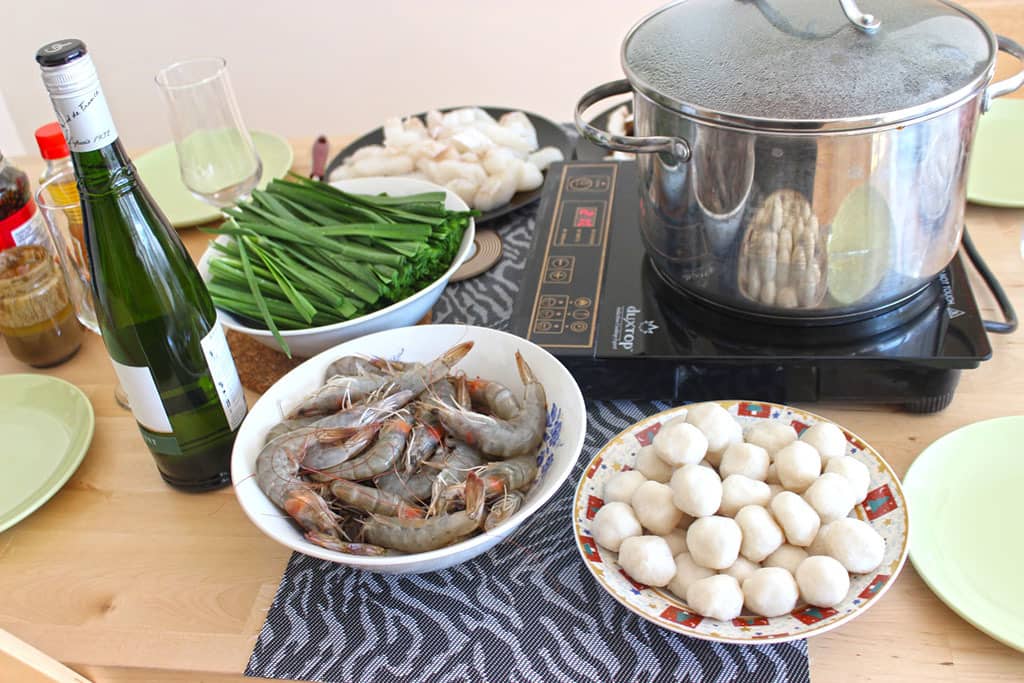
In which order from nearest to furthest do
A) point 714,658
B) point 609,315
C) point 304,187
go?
point 714,658
point 609,315
point 304,187

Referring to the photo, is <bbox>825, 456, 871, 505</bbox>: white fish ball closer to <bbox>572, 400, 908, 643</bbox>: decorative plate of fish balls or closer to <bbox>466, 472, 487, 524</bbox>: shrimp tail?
<bbox>572, 400, 908, 643</bbox>: decorative plate of fish balls

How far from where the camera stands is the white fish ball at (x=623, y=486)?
77cm

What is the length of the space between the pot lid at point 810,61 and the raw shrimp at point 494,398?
1.06 ft

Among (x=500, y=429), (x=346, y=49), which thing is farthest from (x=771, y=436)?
(x=346, y=49)

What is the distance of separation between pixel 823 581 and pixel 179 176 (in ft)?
4.36

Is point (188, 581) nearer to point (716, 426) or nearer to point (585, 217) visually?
point (716, 426)

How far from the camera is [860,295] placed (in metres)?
0.86

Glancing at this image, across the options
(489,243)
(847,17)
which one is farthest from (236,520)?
(847,17)

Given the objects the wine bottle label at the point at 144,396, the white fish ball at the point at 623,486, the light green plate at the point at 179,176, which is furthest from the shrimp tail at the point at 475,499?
the light green plate at the point at 179,176

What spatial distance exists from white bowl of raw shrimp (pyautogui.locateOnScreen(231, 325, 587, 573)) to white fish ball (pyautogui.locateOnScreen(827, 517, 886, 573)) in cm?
23

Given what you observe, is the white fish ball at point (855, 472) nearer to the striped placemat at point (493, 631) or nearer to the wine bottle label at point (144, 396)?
the striped placemat at point (493, 631)

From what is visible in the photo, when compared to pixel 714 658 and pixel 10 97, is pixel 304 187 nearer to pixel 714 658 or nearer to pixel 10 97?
pixel 714 658

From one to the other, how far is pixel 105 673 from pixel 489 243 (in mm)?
751

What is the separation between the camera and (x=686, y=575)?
712mm
